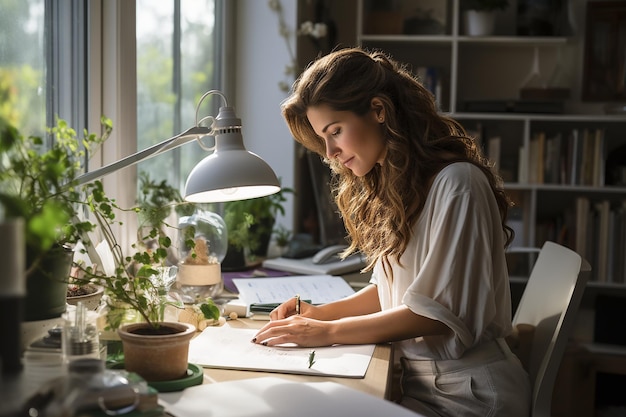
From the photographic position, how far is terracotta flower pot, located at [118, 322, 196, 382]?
1178mm

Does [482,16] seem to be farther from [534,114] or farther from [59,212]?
[59,212]

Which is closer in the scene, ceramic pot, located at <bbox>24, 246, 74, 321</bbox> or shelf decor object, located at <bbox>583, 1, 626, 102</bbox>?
ceramic pot, located at <bbox>24, 246, 74, 321</bbox>

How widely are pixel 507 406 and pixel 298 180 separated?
6.19 ft

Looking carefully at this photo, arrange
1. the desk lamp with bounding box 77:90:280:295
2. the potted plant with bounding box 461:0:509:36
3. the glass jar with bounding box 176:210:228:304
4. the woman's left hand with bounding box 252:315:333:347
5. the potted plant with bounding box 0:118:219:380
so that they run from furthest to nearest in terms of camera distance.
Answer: the potted plant with bounding box 461:0:509:36 → the glass jar with bounding box 176:210:228:304 → the woman's left hand with bounding box 252:315:333:347 → the desk lamp with bounding box 77:90:280:295 → the potted plant with bounding box 0:118:219:380

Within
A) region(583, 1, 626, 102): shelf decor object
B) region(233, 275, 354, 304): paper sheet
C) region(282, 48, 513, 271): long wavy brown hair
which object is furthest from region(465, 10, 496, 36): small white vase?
region(282, 48, 513, 271): long wavy brown hair

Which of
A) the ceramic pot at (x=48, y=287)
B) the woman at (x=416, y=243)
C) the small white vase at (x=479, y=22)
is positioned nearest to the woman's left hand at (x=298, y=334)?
the woman at (x=416, y=243)

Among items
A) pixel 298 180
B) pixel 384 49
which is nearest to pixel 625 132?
pixel 384 49

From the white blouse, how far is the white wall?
61.7 inches

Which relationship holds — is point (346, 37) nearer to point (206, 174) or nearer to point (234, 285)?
point (234, 285)

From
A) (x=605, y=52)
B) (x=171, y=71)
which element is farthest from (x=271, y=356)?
(x=605, y=52)

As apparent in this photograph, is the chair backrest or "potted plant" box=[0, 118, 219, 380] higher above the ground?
"potted plant" box=[0, 118, 219, 380]

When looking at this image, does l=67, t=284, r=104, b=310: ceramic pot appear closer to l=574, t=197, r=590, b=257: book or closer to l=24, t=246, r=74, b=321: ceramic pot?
l=24, t=246, r=74, b=321: ceramic pot

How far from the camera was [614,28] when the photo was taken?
3.61m

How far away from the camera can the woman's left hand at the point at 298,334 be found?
4.95 feet
